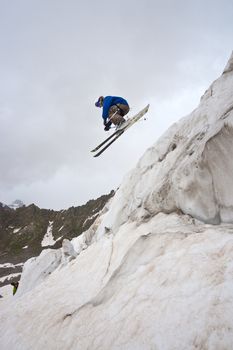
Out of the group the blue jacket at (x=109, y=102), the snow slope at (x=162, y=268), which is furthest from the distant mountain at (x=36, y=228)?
the blue jacket at (x=109, y=102)

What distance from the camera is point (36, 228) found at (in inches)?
3861

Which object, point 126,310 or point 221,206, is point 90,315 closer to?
point 126,310

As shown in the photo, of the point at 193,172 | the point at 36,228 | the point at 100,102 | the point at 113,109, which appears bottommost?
the point at 193,172

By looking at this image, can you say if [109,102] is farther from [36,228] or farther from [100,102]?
[36,228]

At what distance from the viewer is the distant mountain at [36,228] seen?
83.0 meters

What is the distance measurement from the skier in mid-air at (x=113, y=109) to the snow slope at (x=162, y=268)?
356 cm

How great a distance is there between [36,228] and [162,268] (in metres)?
96.8

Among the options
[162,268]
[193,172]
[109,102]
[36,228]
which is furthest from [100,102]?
[36,228]

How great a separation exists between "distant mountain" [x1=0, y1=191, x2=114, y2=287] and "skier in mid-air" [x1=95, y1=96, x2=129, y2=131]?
64.0m

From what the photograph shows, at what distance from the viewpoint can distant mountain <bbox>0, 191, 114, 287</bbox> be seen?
272 ft

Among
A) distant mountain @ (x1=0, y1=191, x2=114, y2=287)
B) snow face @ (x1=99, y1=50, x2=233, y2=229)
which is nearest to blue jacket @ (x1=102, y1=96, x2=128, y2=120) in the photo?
snow face @ (x1=99, y1=50, x2=233, y2=229)

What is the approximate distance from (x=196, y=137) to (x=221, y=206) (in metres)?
4.26

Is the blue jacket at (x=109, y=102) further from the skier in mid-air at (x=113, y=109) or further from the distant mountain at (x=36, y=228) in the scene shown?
the distant mountain at (x=36, y=228)

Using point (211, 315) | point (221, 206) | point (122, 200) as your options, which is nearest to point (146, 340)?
point (211, 315)
